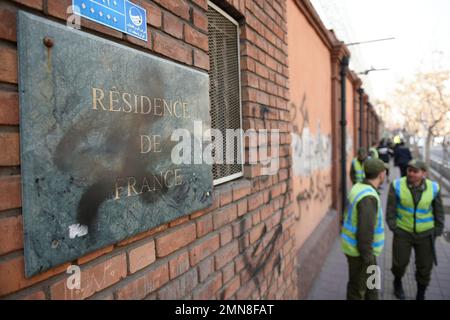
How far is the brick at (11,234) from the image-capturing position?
855 mm

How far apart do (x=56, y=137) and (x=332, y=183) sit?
6738 mm

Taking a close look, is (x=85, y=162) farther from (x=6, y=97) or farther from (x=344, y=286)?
(x=344, y=286)

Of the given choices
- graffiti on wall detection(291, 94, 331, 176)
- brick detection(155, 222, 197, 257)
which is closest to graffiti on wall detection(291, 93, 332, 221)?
graffiti on wall detection(291, 94, 331, 176)

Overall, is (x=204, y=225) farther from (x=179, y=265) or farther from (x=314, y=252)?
(x=314, y=252)

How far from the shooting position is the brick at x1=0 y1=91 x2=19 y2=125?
85cm

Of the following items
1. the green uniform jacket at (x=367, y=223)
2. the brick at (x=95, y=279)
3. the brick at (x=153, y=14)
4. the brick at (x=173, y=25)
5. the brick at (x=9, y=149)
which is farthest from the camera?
the green uniform jacket at (x=367, y=223)

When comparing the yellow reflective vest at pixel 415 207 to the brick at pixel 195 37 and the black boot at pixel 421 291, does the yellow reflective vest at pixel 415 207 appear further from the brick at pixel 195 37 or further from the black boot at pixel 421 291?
the brick at pixel 195 37

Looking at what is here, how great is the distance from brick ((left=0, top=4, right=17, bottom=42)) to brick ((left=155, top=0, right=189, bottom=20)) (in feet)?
2.20

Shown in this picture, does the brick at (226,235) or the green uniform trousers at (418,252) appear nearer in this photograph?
the brick at (226,235)

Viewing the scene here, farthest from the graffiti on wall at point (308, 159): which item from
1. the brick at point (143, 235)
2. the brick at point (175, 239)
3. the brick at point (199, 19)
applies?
the brick at point (143, 235)

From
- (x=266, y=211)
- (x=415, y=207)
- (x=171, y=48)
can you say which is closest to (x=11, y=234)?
(x=171, y=48)

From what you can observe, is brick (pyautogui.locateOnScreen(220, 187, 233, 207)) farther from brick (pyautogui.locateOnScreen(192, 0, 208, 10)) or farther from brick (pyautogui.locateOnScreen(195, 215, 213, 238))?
brick (pyautogui.locateOnScreen(192, 0, 208, 10))

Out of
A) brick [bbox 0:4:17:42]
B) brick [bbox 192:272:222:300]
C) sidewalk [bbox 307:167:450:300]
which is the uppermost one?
brick [bbox 0:4:17:42]

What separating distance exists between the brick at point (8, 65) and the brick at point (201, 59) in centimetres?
91
